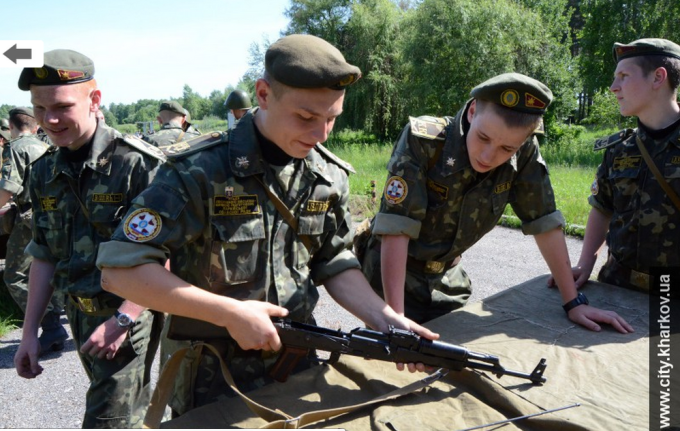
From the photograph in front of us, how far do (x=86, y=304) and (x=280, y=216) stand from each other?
120 centimetres

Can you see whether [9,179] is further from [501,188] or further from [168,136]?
[501,188]

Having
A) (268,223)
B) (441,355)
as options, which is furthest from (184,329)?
(441,355)

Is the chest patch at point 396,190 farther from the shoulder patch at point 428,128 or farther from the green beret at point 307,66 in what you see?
the green beret at point 307,66

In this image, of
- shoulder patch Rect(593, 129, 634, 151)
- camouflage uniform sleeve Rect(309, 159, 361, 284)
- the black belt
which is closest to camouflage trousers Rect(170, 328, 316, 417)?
camouflage uniform sleeve Rect(309, 159, 361, 284)

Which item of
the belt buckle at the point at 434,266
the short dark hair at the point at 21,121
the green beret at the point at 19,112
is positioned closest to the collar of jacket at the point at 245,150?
the belt buckle at the point at 434,266

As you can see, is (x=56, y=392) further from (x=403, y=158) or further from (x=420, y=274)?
(x=403, y=158)

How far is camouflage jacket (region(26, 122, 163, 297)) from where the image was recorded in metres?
2.56

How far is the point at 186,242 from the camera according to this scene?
1.76m

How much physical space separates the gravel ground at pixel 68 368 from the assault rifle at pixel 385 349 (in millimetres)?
1259

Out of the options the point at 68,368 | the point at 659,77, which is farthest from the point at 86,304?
the point at 659,77

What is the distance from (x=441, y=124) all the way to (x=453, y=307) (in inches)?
39.5

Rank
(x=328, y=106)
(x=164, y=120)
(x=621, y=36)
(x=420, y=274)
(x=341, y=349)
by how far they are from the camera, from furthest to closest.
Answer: (x=621, y=36), (x=164, y=120), (x=420, y=274), (x=341, y=349), (x=328, y=106)

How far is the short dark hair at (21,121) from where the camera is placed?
6.75 metres

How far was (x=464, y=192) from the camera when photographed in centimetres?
264
